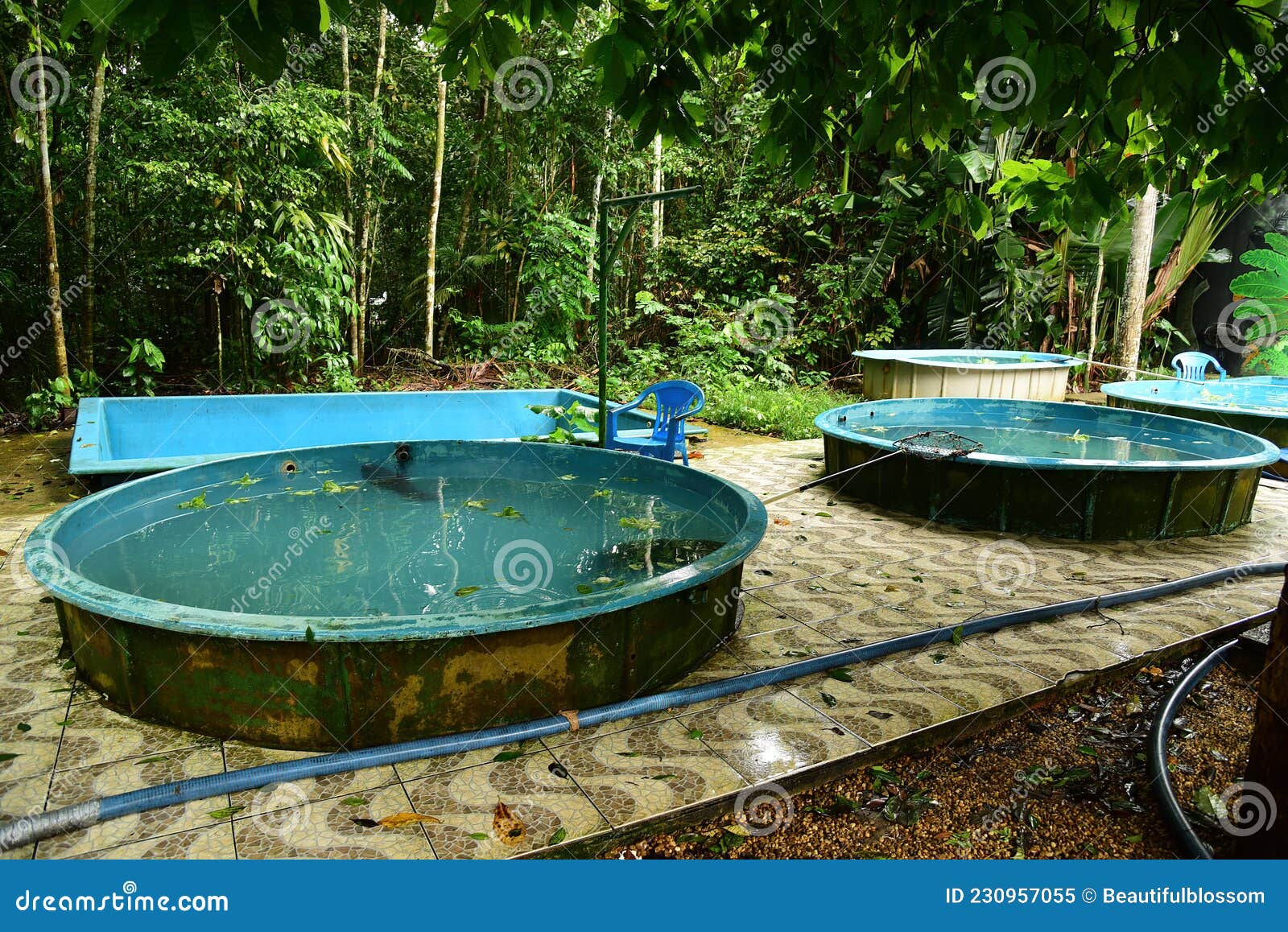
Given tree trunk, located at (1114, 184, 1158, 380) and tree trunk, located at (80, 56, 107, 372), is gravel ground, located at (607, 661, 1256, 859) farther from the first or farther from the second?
tree trunk, located at (1114, 184, 1158, 380)

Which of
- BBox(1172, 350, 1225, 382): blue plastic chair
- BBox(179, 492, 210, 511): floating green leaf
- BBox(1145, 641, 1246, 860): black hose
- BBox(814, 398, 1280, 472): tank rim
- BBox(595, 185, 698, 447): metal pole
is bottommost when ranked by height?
BBox(1145, 641, 1246, 860): black hose

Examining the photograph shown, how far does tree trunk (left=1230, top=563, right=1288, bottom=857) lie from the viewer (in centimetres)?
191

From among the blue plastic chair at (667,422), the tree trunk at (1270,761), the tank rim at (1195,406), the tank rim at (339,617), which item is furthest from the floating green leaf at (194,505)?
the tank rim at (1195,406)

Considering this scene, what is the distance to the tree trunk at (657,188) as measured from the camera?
13.2 m

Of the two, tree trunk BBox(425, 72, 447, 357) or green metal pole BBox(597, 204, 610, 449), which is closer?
green metal pole BBox(597, 204, 610, 449)

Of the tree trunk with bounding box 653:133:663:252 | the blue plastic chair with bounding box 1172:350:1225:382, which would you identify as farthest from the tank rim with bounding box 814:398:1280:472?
the tree trunk with bounding box 653:133:663:252

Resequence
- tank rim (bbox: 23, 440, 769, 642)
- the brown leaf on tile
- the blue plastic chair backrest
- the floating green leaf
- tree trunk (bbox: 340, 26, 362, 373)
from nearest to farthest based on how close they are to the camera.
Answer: the brown leaf on tile
tank rim (bbox: 23, 440, 769, 642)
the floating green leaf
the blue plastic chair backrest
tree trunk (bbox: 340, 26, 362, 373)

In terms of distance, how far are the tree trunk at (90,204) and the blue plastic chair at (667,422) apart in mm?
5755

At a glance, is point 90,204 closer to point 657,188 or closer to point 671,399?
point 671,399

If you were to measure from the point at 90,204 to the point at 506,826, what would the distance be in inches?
345

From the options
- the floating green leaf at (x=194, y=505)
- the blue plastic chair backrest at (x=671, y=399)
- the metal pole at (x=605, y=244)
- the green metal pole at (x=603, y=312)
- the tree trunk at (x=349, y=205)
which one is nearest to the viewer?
the metal pole at (x=605, y=244)

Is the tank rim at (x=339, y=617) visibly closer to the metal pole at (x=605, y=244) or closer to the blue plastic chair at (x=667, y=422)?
the metal pole at (x=605, y=244)

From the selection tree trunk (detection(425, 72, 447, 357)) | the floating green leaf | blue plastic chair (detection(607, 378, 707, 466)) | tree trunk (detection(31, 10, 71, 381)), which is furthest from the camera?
tree trunk (detection(425, 72, 447, 357))

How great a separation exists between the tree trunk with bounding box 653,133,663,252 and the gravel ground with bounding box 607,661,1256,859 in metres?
11.8
